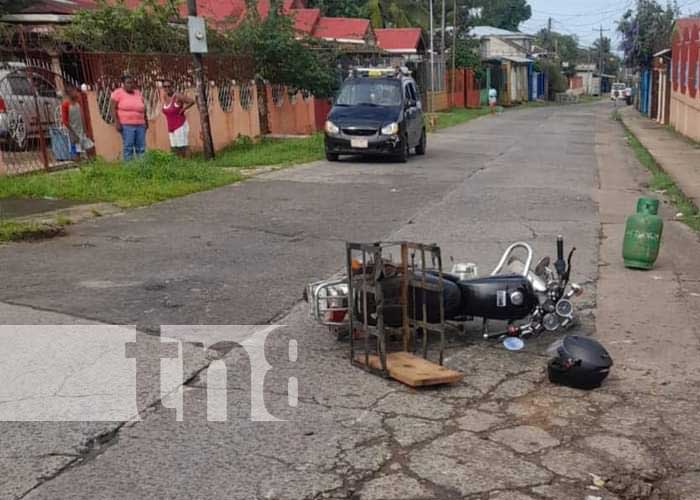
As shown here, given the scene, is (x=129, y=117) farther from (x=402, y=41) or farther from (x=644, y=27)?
(x=644, y=27)

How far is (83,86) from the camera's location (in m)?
15.3

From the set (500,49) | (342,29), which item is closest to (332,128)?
(342,29)

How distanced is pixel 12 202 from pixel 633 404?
31.7ft

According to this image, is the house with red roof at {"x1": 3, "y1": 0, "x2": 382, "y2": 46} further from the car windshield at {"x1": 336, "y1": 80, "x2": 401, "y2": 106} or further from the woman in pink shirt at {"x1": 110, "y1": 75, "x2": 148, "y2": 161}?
the woman in pink shirt at {"x1": 110, "y1": 75, "x2": 148, "y2": 161}

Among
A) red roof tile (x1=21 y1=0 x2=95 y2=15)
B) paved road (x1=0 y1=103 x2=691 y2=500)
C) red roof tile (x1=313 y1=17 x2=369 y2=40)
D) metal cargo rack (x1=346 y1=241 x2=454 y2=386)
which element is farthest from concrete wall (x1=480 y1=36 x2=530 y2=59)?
metal cargo rack (x1=346 y1=241 x2=454 y2=386)

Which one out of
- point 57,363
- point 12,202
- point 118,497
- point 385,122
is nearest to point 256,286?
point 57,363

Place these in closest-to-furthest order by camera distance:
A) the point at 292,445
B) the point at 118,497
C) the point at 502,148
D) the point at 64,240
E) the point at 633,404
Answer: the point at 118,497 → the point at 292,445 → the point at 633,404 → the point at 64,240 → the point at 502,148

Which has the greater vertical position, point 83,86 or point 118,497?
point 83,86

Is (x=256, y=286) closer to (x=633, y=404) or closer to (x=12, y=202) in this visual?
(x=633, y=404)

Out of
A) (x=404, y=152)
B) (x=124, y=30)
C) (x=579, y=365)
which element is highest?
(x=124, y=30)

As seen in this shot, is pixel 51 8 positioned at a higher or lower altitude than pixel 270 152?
higher

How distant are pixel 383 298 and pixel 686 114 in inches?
972

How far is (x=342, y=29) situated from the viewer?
36875mm

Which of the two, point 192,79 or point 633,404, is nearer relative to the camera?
point 633,404
